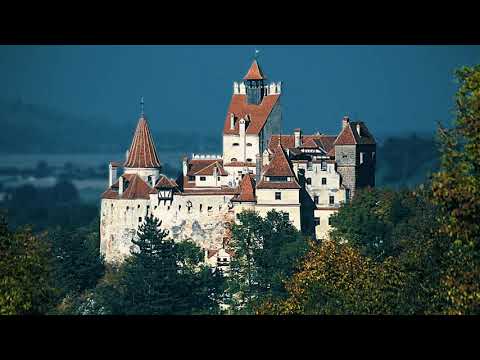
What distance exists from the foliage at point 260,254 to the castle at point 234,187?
3.14ft

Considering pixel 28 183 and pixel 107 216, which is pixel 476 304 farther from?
pixel 107 216

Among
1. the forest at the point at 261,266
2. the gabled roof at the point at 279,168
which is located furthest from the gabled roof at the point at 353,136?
the gabled roof at the point at 279,168

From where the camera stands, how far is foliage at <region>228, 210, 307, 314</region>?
7744 centimetres

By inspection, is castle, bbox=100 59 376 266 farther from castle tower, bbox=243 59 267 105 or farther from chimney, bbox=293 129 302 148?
castle tower, bbox=243 59 267 105

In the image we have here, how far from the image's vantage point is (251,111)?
3642 inches

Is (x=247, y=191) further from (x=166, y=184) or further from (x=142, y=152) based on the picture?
(x=142, y=152)

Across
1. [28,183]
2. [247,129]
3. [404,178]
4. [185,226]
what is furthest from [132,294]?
[28,183]

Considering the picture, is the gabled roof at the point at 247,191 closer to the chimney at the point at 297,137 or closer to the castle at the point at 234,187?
the castle at the point at 234,187

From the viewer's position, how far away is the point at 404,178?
108 meters

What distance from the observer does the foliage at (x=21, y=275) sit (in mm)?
36938

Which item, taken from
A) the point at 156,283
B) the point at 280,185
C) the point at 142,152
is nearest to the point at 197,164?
the point at 142,152
